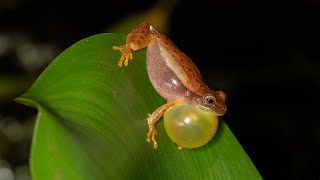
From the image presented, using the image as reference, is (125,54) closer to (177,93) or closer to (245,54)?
(177,93)

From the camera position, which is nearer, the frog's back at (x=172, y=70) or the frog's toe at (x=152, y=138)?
the frog's toe at (x=152, y=138)

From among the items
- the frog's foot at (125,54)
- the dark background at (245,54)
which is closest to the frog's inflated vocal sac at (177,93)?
the frog's foot at (125,54)

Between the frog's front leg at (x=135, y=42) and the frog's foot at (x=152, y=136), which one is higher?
the frog's front leg at (x=135, y=42)

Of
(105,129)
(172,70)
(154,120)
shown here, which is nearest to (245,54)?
(172,70)

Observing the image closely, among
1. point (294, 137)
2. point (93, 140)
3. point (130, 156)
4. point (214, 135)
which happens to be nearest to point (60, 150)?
point (93, 140)

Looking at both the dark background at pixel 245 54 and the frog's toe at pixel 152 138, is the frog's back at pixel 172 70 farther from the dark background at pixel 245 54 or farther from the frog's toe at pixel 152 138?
the dark background at pixel 245 54

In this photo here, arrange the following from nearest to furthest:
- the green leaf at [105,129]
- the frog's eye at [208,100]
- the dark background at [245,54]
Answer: the green leaf at [105,129] < the frog's eye at [208,100] < the dark background at [245,54]
